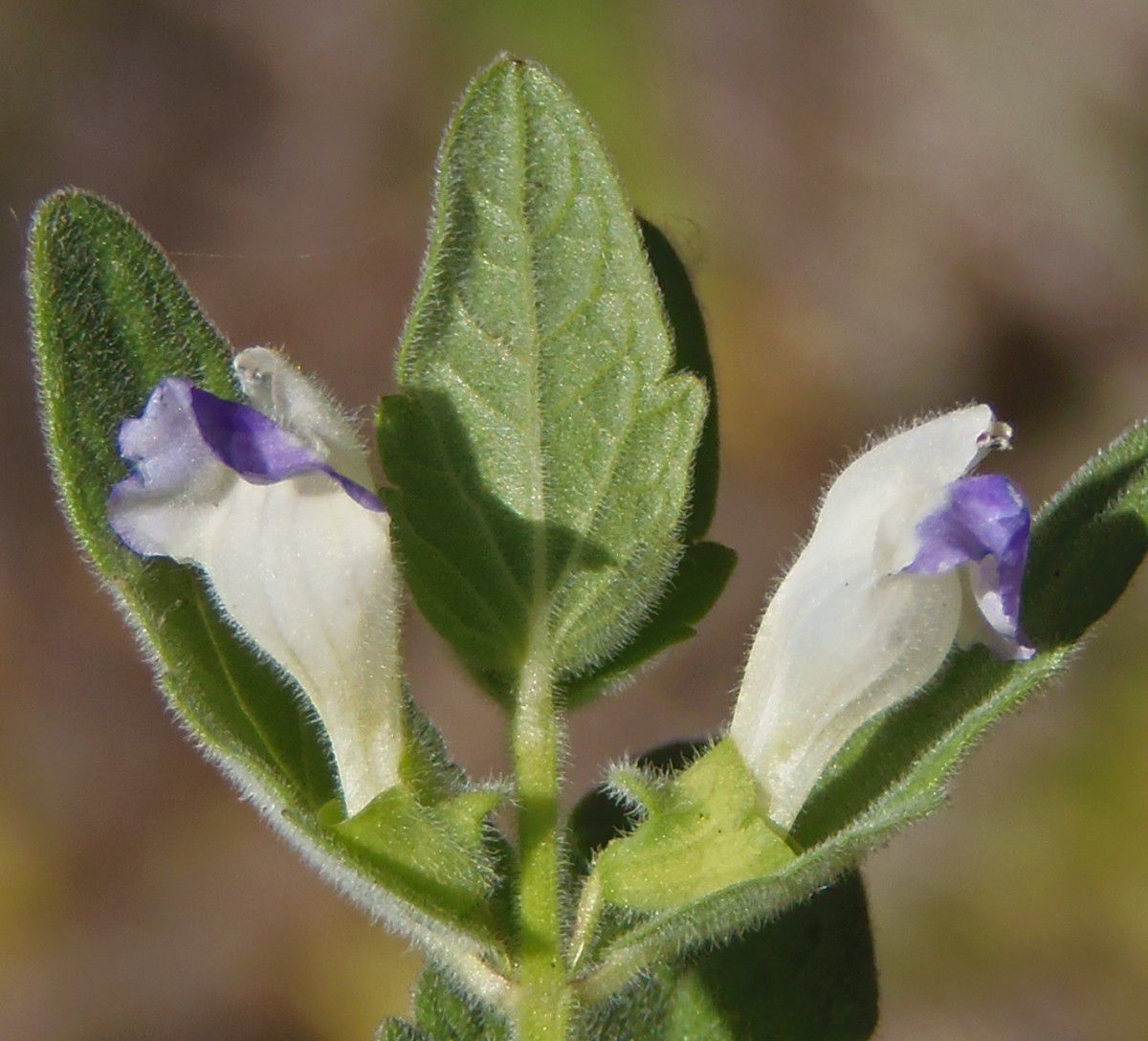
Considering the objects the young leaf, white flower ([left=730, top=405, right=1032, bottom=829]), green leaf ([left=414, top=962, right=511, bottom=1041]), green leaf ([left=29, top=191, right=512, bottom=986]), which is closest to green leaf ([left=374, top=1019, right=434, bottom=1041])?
green leaf ([left=414, top=962, right=511, bottom=1041])

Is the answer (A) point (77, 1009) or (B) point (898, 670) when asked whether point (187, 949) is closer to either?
(A) point (77, 1009)

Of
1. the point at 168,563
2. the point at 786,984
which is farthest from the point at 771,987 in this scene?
the point at 168,563

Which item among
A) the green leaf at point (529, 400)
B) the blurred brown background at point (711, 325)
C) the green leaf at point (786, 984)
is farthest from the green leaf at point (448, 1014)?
the blurred brown background at point (711, 325)

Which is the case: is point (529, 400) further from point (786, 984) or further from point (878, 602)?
point (786, 984)

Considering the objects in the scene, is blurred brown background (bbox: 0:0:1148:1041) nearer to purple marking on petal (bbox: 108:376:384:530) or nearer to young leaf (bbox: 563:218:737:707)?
young leaf (bbox: 563:218:737:707)

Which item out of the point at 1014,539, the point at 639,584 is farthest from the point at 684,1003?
the point at 1014,539
